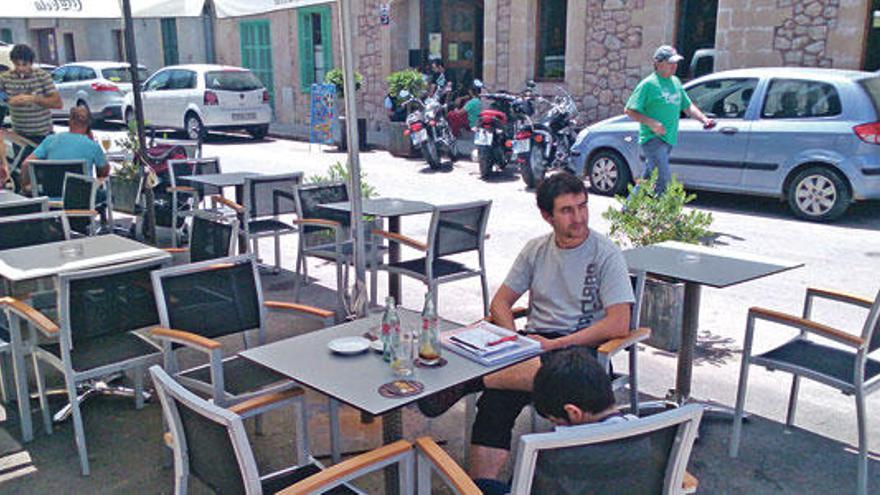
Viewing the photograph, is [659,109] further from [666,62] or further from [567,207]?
[567,207]

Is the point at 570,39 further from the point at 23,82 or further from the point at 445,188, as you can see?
the point at 23,82

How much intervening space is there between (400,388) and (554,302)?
113cm

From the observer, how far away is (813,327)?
129 inches

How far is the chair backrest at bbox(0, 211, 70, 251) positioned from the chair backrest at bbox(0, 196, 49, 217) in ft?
1.13

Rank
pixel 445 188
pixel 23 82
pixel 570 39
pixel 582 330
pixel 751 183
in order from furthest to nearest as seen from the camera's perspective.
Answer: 1. pixel 570 39
2. pixel 445 188
3. pixel 751 183
4. pixel 23 82
5. pixel 582 330

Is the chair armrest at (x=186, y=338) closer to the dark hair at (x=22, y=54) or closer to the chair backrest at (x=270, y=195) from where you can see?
the chair backrest at (x=270, y=195)

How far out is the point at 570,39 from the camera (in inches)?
524

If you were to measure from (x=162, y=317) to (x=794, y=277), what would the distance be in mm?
5003

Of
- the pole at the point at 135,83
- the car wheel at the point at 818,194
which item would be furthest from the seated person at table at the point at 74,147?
the car wheel at the point at 818,194

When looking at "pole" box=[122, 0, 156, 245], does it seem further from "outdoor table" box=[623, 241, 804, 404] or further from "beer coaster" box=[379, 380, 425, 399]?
"beer coaster" box=[379, 380, 425, 399]

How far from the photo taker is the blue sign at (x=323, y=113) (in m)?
15.0

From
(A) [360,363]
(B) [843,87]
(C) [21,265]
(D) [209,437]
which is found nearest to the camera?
(D) [209,437]

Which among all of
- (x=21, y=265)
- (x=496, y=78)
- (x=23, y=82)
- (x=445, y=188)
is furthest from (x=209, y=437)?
(x=496, y=78)

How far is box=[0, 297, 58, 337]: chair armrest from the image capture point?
3357mm
